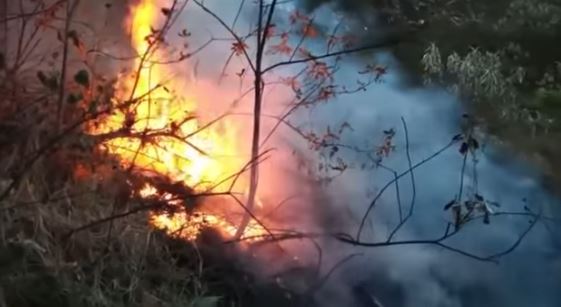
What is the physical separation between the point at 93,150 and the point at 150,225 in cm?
27

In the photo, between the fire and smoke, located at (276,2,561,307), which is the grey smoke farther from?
the fire

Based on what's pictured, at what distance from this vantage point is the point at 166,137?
2.98 meters

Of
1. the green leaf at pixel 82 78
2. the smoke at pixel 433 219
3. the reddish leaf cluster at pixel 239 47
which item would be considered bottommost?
the smoke at pixel 433 219

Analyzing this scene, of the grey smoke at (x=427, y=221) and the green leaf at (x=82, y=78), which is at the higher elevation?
the green leaf at (x=82, y=78)

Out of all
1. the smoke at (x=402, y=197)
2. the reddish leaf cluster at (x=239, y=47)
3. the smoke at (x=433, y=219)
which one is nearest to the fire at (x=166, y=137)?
the smoke at (x=402, y=197)

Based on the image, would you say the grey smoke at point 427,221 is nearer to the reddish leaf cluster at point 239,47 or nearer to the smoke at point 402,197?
the smoke at point 402,197

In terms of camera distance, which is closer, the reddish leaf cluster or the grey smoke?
the grey smoke

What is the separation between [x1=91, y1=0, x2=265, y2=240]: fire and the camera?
9.55 ft

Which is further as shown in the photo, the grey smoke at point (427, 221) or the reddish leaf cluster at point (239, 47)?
the reddish leaf cluster at point (239, 47)

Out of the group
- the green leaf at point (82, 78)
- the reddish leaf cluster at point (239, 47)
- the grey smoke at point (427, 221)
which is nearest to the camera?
the green leaf at point (82, 78)

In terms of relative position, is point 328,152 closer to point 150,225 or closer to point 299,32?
point 299,32

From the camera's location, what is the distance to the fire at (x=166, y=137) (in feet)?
9.55

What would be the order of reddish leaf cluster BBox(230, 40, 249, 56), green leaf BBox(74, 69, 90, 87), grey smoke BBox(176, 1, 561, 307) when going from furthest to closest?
reddish leaf cluster BBox(230, 40, 249, 56) < grey smoke BBox(176, 1, 561, 307) < green leaf BBox(74, 69, 90, 87)

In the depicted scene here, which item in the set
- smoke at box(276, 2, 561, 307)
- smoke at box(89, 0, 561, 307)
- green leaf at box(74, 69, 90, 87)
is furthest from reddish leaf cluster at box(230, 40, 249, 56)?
green leaf at box(74, 69, 90, 87)
